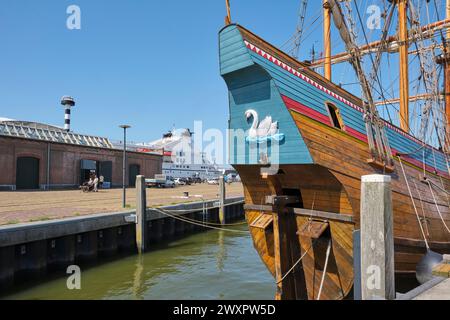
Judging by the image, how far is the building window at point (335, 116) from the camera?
7.87 metres

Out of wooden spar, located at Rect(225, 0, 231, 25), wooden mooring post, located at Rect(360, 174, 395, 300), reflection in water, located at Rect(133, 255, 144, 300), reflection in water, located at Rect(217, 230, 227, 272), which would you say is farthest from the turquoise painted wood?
reflection in water, located at Rect(217, 230, 227, 272)

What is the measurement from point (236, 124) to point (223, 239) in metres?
10.6

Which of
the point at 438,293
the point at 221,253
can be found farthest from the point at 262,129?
the point at 221,253

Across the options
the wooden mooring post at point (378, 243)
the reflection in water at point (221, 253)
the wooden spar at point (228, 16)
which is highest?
the wooden spar at point (228, 16)

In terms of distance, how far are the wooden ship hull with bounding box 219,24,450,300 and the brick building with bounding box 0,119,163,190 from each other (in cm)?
2554

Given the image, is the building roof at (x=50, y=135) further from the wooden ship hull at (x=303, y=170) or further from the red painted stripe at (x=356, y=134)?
the red painted stripe at (x=356, y=134)

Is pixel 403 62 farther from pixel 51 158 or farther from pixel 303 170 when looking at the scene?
pixel 51 158

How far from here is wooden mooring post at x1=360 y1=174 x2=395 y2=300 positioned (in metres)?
4.47

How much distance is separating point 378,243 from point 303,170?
9.49 feet

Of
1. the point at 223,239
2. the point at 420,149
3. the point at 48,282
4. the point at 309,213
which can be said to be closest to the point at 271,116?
the point at 309,213

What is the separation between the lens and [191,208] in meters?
18.0

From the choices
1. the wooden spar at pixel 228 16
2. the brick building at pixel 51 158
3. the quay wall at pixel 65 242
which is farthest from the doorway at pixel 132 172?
the wooden spar at pixel 228 16

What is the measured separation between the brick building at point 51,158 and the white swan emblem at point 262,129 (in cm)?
2596
